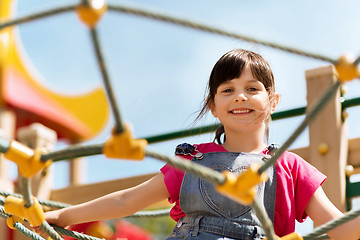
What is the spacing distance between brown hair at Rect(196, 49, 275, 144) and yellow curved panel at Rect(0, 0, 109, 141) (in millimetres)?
4737

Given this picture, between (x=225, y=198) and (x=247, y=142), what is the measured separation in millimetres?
167

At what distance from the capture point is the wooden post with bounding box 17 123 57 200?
217 cm

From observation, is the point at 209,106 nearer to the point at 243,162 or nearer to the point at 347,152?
the point at 243,162

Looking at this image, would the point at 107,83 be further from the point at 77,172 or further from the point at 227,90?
the point at 77,172

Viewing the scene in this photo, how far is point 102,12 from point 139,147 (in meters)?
0.18

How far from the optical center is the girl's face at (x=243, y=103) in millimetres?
1192

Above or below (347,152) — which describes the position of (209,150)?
below

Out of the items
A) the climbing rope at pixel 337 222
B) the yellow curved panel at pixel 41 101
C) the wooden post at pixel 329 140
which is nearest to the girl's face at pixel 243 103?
the climbing rope at pixel 337 222

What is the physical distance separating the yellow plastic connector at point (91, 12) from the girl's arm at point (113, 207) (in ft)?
1.93

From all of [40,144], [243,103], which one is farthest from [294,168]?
[40,144]

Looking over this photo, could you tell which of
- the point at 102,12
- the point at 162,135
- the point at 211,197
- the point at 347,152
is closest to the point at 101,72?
the point at 102,12

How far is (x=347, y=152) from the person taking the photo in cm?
168

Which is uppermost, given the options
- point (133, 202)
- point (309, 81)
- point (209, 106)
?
point (309, 81)

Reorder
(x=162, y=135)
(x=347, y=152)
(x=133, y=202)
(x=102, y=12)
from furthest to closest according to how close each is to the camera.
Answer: (x=162, y=135), (x=347, y=152), (x=133, y=202), (x=102, y=12)
